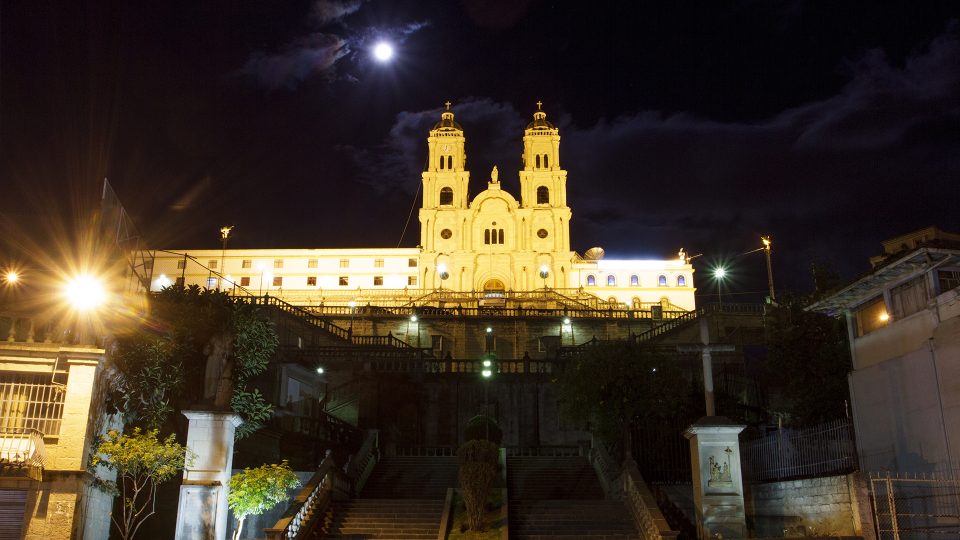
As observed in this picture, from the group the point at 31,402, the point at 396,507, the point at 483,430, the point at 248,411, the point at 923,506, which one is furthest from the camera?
the point at 483,430

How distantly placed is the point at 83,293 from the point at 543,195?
7042 cm

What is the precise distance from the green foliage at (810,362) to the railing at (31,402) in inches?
889

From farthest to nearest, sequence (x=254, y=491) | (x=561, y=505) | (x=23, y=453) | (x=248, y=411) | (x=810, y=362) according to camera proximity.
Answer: (x=810, y=362)
(x=248, y=411)
(x=561, y=505)
(x=254, y=491)
(x=23, y=453)

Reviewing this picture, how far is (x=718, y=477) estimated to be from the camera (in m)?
20.4

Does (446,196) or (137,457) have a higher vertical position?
(446,196)

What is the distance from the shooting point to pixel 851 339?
25.0 metres

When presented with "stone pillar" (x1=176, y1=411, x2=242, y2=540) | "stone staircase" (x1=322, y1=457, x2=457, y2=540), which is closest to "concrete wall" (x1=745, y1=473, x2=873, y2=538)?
"stone staircase" (x1=322, y1=457, x2=457, y2=540)

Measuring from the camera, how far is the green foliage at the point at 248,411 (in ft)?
82.3

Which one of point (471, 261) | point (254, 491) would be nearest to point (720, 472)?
point (254, 491)

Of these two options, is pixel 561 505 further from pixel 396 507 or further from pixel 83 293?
pixel 83 293

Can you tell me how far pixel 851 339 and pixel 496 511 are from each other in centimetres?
1226

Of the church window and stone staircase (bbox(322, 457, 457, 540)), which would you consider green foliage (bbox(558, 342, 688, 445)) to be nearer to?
stone staircase (bbox(322, 457, 457, 540))

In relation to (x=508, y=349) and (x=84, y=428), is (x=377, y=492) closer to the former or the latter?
(x=84, y=428)

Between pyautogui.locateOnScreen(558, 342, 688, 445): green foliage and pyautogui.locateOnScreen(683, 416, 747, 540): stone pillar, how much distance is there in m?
7.05
